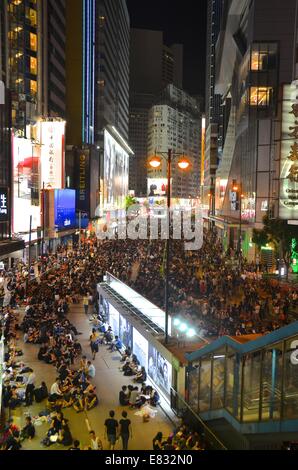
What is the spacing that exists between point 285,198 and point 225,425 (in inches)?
1031

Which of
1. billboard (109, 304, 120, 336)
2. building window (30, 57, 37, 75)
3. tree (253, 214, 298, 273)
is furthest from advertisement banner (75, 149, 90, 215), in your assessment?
billboard (109, 304, 120, 336)

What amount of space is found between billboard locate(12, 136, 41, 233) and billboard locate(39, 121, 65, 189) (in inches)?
137

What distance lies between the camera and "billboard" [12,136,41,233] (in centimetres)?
4003

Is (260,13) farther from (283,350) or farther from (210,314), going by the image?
(283,350)

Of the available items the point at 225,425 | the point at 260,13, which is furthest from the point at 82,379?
the point at 260,13

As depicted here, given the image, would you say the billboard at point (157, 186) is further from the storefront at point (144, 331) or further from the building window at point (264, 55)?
the building window at point (264, 55)

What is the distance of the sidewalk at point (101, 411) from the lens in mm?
12672

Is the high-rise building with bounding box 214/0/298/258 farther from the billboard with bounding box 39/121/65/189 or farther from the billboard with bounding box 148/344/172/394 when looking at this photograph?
the billboard with bounding box 148/344/172/394

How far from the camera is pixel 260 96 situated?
160 ft

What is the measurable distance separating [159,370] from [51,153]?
1525 inches

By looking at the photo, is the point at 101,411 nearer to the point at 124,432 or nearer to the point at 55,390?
the point at 55,390

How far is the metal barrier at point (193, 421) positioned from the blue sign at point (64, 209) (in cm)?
3711

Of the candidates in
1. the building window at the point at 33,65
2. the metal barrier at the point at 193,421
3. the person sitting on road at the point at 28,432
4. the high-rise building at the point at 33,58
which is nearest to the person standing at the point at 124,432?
the metal barrier at the point at 193,421

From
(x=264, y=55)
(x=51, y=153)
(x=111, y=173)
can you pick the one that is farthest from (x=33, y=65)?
(x=111, y=173)
